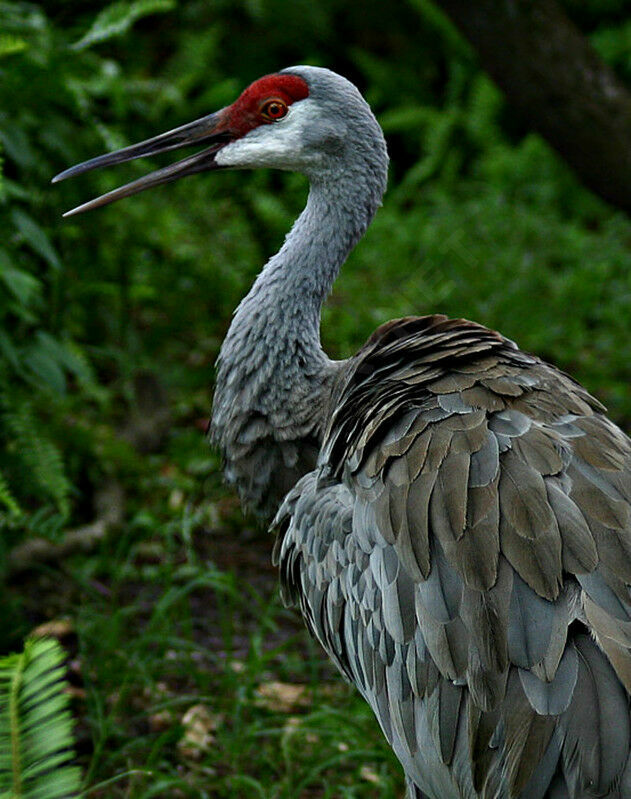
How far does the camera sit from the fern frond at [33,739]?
6.20ft

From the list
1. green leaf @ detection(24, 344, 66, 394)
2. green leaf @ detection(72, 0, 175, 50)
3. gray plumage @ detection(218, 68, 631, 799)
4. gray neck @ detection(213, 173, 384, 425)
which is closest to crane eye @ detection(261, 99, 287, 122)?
gray neck @ detection(213, 173, 384, 425)

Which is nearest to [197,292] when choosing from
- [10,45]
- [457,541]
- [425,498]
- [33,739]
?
[10,45]

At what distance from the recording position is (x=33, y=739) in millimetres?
1946

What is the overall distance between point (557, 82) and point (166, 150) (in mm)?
2797

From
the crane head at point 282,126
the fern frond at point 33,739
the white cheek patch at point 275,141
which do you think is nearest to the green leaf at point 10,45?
the crane head at point 282,126

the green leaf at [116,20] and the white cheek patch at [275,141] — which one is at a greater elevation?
the green leaf at [116,20]

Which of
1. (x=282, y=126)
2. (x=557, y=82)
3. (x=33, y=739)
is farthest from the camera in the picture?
(x=557, y=82)

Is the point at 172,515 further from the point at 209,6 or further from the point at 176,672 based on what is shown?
the point at 209,6

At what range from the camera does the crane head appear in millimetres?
4016

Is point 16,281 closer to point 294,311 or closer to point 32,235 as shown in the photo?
point 32,235

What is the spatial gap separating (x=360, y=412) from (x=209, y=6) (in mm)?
7081

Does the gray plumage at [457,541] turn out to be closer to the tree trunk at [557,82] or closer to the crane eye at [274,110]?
the crane eye at [274,110]

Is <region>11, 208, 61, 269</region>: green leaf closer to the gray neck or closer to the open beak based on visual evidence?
the open beak

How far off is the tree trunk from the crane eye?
83.8 inches
